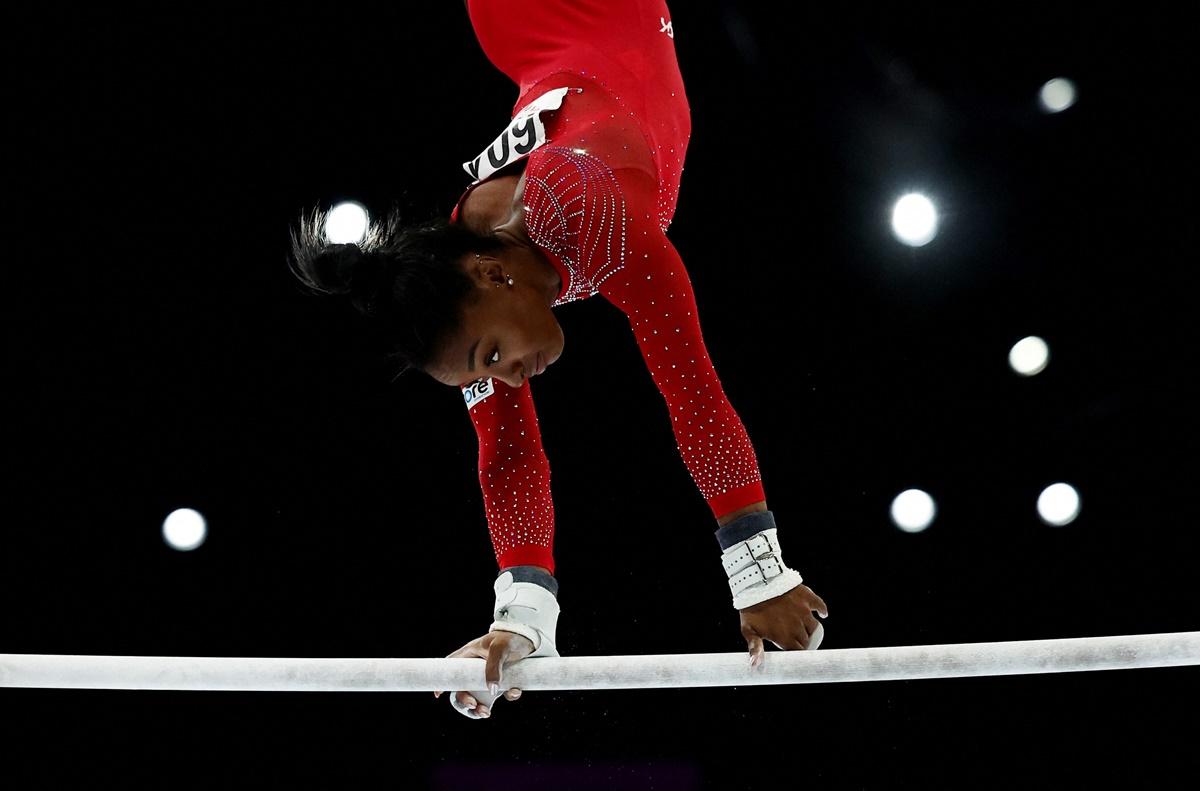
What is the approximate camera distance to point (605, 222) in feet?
5.88

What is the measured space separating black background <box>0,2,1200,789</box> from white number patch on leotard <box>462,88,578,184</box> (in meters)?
1.47

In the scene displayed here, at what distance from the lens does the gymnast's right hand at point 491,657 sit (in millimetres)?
1819

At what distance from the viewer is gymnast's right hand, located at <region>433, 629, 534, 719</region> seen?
1819mm

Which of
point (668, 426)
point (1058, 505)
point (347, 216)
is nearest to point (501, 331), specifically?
point (347, 216)

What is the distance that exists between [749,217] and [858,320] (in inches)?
19.5

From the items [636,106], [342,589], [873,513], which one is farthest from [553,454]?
[636,106]

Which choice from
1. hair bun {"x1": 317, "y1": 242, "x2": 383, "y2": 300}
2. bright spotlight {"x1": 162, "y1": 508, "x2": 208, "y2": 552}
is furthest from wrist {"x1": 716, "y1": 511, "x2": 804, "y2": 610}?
bright spotlight {"x1": 162, "y1": 508, "x2": 208, "y2": 552}

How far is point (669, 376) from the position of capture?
70.1 inches

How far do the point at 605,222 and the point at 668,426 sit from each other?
2.12 m

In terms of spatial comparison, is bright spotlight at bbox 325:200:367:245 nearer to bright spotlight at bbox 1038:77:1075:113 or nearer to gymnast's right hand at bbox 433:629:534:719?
gymnast's right hand at bbox 433:629:534:719

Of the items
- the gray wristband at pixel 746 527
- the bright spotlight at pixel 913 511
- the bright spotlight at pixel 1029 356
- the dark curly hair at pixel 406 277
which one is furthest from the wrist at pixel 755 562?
the bright spotlight at pixel 1029 356

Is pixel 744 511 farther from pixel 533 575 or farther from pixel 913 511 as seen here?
pixel 913 511

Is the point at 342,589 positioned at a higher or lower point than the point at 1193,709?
higher

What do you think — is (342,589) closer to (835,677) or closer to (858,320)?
(858,320)
